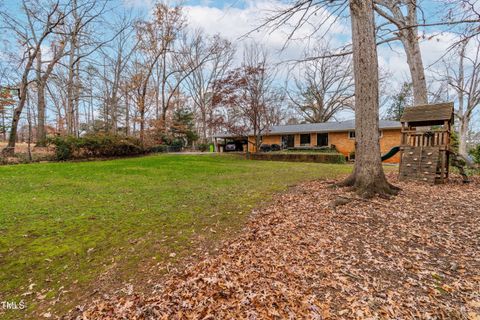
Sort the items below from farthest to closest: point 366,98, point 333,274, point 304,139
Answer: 1. point 304,139
2. point 366,98
3. point 333,274

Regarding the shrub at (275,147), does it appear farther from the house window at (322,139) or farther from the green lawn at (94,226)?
the green lawn at (94,226)

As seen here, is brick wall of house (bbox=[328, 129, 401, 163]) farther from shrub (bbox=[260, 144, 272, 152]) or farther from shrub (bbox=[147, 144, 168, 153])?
shrub (bbox=[147, 144, 168, 153])

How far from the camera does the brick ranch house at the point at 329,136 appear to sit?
18766 millimetres

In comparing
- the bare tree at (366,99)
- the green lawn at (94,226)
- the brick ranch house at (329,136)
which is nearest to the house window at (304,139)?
the brick ranch house at (329,136)

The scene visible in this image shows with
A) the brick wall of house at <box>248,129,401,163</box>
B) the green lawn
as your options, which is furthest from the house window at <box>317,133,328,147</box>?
the green lawn

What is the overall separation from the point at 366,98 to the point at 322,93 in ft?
85.2

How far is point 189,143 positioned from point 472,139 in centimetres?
3641

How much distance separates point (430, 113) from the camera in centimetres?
769

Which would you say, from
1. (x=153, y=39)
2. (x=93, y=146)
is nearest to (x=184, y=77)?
(x=153, y=39)

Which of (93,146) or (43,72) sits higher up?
(43,72)

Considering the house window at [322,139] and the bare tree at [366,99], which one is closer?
the bare tree at [366,99]

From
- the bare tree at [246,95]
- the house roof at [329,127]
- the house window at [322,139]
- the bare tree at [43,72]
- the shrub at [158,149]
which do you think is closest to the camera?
the bare tree at [43,72]

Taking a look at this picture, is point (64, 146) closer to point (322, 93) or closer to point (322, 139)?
point (322, 139)

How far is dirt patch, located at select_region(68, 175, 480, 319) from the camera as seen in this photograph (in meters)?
2.03
